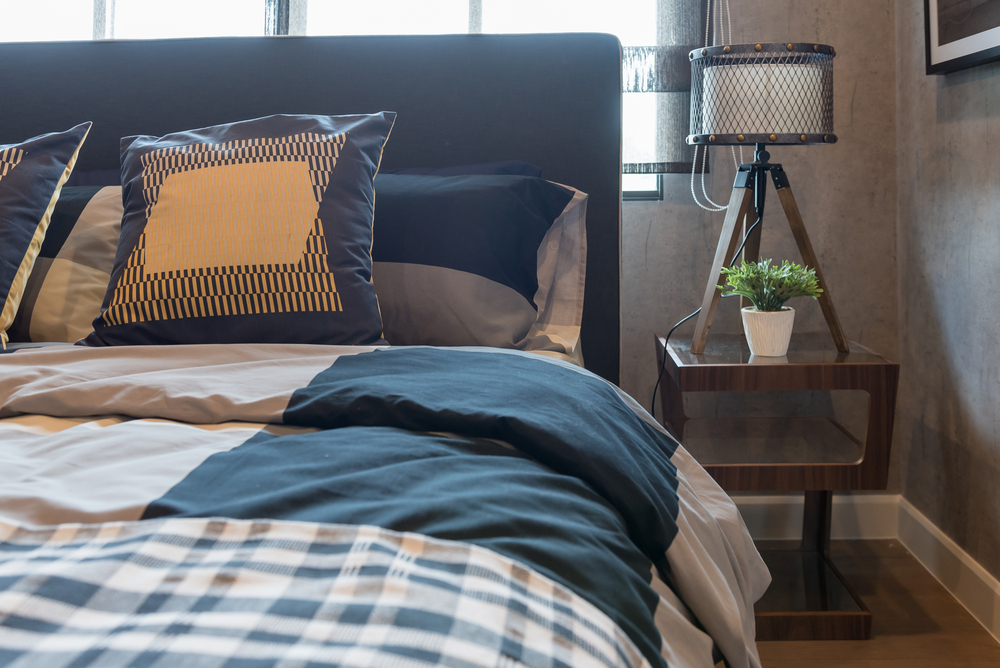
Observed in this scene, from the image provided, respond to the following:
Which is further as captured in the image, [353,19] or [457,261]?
[353,19]

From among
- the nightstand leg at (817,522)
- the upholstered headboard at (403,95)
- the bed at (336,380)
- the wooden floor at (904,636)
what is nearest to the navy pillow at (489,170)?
the bed at (336,380)

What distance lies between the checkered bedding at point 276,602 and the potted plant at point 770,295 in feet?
4.32

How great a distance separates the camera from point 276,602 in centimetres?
46

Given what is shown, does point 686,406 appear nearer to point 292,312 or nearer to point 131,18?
point 292,312

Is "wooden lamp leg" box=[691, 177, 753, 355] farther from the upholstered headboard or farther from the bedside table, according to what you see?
the upholstered headboard

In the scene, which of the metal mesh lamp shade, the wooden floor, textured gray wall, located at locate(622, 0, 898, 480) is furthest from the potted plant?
the wooden floor

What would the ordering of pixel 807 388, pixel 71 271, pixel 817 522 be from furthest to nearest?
pixel 817 522
pixel 807 388
pixel 71 271

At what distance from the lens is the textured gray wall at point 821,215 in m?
2.10

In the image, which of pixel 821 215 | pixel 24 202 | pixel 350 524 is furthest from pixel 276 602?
pixel 821 215

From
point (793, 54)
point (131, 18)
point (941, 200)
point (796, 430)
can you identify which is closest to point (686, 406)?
point (796, 430)

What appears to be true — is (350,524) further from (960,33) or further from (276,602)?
(960,33)

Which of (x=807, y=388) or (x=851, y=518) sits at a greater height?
(x=807, y=388)

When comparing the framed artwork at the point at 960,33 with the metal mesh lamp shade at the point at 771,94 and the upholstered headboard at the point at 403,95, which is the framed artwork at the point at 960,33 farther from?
the upholstered headboard at the point at 403,95

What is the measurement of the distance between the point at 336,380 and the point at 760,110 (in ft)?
4.13
